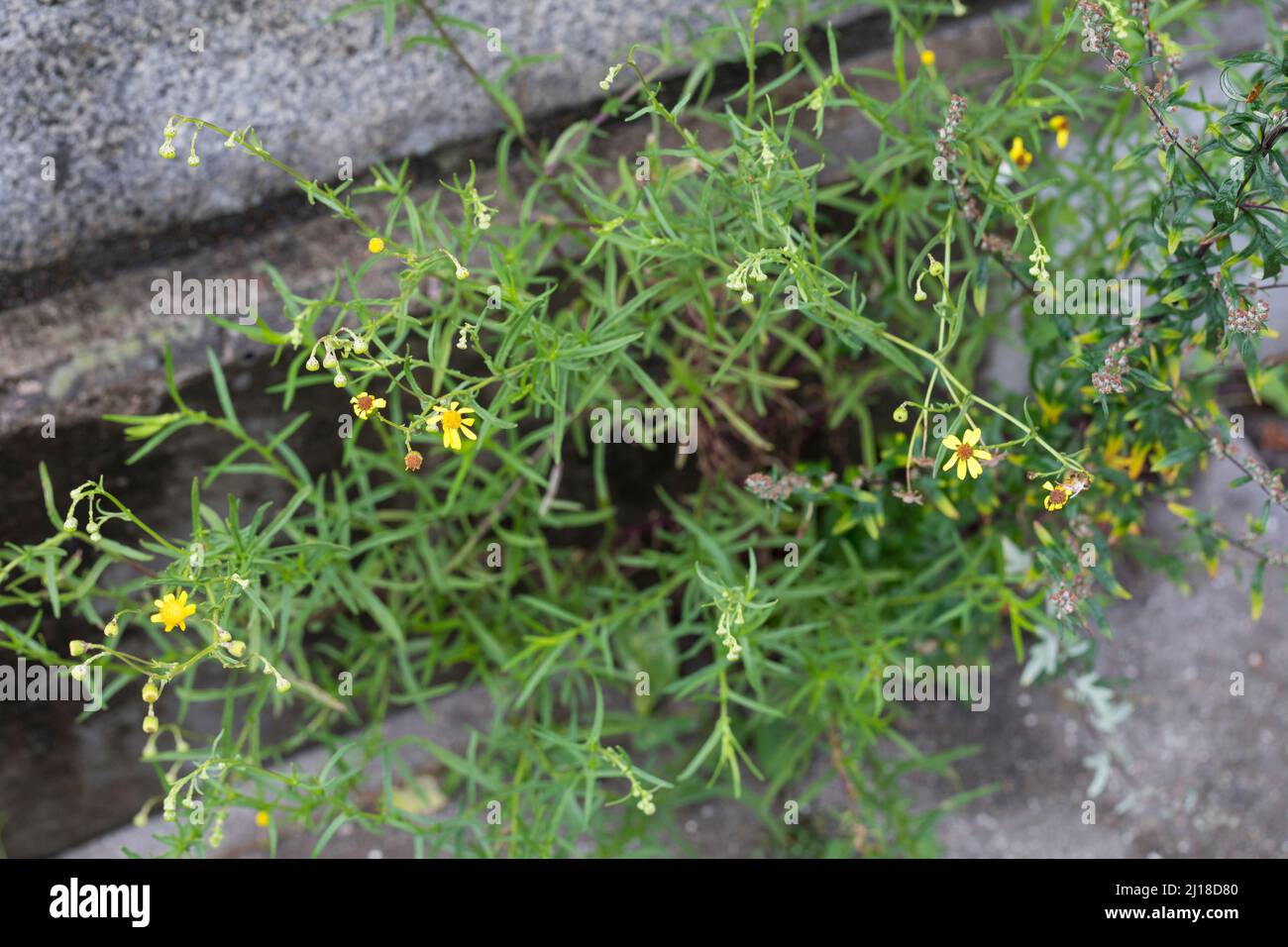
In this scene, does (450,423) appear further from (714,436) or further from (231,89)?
(231,89)

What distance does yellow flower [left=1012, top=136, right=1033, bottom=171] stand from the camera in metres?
1.78

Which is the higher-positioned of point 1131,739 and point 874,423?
point 874,423

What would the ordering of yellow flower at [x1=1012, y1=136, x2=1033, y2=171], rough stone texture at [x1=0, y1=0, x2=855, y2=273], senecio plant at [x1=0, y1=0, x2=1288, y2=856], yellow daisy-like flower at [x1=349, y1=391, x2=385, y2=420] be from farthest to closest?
rough stone texture at [x1=0, y1=0, x2=855, y2=273] → yellow flower at [x1=1012, y1=136, x2=1033, y2=171] → senecio plant at [x1=0, y1=0, x2=1288, y2=856] → yellow daisy-like flower at [x1=349, y1=391, x2=385, y2=420]

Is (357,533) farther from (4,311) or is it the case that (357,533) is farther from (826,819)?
(826,819)

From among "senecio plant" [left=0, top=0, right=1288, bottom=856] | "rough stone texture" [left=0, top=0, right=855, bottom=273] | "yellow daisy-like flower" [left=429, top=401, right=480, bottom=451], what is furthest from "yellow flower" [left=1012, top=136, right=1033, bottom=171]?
"yellow daisy-like flower" [left=429, top=401, right=480, bottom=451]

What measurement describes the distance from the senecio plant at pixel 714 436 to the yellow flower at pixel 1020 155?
16 mm

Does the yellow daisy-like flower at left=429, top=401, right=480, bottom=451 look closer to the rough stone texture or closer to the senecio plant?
the senecio plant

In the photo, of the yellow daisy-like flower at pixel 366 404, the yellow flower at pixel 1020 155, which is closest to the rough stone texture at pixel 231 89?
the yellow flower at pixel 1020 155

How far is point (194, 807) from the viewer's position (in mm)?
1439

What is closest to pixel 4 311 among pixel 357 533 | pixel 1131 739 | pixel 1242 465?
pixel 357 533

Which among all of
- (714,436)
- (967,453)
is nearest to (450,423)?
(967,453)

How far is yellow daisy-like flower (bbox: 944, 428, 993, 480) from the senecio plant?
1.7 inches

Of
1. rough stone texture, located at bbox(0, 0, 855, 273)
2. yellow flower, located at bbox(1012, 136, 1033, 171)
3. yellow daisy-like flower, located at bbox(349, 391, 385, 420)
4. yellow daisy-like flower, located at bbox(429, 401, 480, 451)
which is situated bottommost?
yellow daisy-like flower, located at bbox(429, 401, 480, 451)
